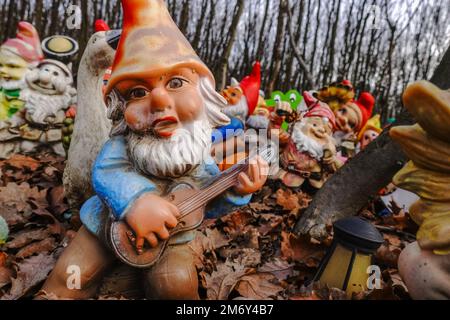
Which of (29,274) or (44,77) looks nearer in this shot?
(29,274)

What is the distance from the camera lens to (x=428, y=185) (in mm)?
1217

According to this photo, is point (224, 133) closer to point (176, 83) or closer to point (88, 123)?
point (88, 123)

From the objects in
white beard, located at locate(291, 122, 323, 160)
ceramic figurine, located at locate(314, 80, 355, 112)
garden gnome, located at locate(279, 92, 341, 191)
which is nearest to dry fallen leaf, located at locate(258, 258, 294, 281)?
garden gnome, located at locate(279, 92, 341, 191)

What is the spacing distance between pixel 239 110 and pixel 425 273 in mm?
2498

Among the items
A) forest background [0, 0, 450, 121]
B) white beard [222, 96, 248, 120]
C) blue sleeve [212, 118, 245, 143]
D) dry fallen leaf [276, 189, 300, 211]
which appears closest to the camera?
blue sleeve [212, 118, 245, 143]

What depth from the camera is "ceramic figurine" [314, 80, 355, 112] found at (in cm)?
365

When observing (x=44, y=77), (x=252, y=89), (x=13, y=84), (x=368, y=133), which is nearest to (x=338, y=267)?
(x=252, y=89)

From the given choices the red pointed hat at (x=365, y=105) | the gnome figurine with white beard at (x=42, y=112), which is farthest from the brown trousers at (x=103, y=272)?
the red pointed hat at (x=365, y=105)

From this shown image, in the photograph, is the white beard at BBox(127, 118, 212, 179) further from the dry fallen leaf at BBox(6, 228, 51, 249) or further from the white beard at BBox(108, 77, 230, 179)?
the dry fallen leaf at BBox(6, 228, 51, 249)

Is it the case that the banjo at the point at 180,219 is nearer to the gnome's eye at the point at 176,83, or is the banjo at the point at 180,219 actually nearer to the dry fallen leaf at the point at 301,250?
the gnome's eye at the point at 176,83

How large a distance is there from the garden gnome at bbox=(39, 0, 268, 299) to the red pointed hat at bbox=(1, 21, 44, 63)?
2189 millimetres

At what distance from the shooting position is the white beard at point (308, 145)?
292cm

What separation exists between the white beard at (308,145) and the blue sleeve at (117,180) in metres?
1.81
